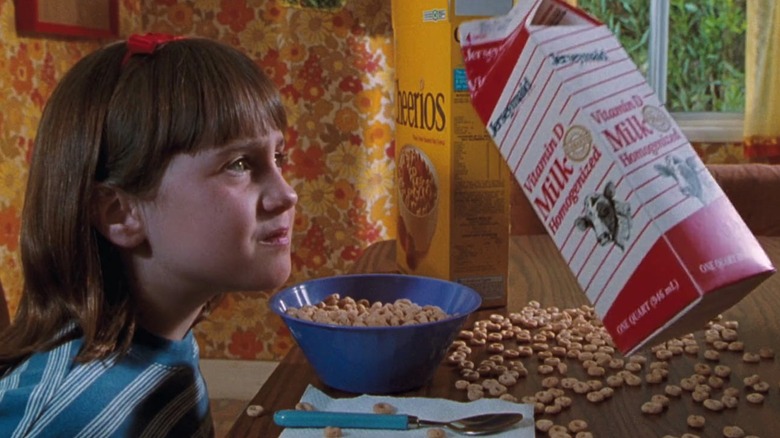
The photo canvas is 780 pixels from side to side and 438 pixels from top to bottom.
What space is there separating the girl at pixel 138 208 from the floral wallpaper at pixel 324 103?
5.81 feet

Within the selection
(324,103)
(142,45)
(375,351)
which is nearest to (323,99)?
(324,103)

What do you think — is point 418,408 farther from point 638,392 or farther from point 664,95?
point 664,95

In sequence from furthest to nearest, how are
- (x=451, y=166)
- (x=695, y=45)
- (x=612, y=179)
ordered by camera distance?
1. (x=695, y=45)
2. (x=451, y=166)
3. (x=612, y=179)

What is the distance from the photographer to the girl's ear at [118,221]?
2.92ft

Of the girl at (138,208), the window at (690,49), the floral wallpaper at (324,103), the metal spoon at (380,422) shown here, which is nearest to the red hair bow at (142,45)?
the girl at (138,208)

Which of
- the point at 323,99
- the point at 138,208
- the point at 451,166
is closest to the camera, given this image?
the point at 138,208

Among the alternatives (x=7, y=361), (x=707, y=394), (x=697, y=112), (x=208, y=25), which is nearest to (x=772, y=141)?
(x=697, y=112)

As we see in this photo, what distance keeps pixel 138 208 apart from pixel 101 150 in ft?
0.23

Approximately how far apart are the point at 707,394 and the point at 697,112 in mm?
2288

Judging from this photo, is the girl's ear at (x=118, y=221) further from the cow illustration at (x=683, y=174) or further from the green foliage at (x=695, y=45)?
the green foliage at (x=695, y=45)

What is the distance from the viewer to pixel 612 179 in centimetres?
64

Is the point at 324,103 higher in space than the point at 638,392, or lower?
lower

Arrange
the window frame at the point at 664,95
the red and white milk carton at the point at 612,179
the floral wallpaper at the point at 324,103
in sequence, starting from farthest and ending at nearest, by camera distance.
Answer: the window frame at the point at 664,95
the floral wallpaper at the point at 324,103
the red and white milk carton at the point at 612,179

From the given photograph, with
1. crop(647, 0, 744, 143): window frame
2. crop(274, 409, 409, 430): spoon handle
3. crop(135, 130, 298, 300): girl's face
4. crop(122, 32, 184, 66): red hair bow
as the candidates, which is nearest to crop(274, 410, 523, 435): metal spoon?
crop(274, 409, 409, 430): spoon handle
